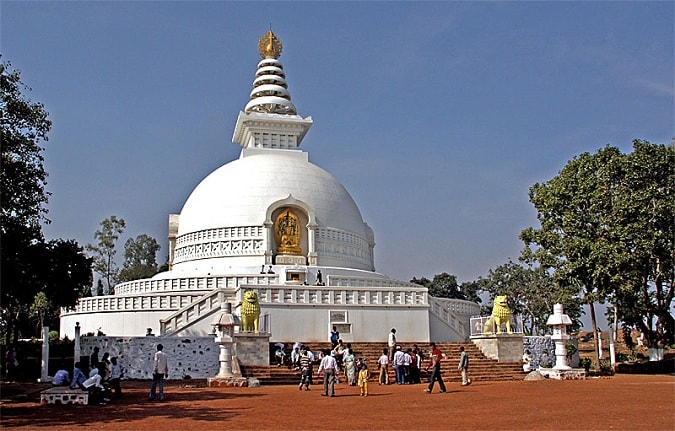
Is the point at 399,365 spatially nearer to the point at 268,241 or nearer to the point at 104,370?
the point at 104,370

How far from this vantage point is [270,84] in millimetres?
47438

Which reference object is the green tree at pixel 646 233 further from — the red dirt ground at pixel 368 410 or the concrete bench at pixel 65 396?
the concrete bench at pixel 65 396

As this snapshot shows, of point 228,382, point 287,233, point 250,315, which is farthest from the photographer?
point 287,233

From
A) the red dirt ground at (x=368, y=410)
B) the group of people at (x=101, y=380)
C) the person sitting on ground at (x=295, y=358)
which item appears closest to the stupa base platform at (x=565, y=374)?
the red dirt ground at (x=368, y=410)

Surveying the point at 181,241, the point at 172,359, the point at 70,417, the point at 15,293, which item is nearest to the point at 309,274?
the point at 181,241

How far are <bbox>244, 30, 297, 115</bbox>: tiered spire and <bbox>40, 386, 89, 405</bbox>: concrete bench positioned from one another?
98.4 ft

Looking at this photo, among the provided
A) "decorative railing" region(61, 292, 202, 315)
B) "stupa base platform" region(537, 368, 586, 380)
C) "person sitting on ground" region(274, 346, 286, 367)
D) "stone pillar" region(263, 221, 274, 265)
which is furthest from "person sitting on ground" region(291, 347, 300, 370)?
"stone pillar" region(263, 221, 274, 265)

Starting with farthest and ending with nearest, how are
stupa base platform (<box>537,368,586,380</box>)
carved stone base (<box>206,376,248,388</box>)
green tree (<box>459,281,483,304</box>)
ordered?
1. green tree (<box>459,281,483,304</box>)
2. stupa base platform (<box>537,368,586,380</box>)
3. carved stone base (<box>206,376,248,388</box>)

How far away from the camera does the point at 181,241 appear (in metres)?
40.6

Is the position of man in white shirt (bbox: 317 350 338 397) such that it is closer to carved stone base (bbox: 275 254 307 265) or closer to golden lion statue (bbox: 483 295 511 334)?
golden lion statue (bbox: 483 295 511 334)

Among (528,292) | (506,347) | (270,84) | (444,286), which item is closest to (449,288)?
(444,286)

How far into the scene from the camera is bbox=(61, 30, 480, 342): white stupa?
96.8 feet

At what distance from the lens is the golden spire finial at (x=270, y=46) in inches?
1940

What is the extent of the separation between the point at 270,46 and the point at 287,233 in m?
17.0
